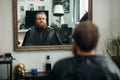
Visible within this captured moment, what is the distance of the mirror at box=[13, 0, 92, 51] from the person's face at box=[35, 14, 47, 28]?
59 millimetres

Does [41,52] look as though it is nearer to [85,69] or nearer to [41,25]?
[41,25]

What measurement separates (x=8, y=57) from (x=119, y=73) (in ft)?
7.76

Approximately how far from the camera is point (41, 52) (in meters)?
3.82

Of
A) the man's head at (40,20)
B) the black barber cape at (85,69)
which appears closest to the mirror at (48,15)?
the man's head at (40,20)

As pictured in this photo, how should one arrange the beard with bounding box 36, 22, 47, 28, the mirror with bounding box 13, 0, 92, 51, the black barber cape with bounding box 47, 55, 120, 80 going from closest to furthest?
the black barber cape with bounding box 47, 55, 120, 80 → the mirror with bounding box 13, 0, 92, 51 → the beard with bounding box 36, 22, 47, 28

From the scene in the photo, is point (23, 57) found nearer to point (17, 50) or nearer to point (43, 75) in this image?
point (17, 50)

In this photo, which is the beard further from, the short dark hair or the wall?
the short dark hair

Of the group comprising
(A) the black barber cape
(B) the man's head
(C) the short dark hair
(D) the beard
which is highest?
(B) the man's head

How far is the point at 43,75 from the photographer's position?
12.1ft

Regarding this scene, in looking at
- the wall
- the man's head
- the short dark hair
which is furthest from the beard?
the short dark hair

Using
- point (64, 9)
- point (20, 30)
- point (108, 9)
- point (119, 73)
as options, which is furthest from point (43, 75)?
point (119, 73)

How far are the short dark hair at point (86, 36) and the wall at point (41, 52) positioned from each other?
240cm

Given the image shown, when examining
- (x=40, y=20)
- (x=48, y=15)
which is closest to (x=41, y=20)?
(x=40, y=20)

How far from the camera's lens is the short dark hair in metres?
1.41
